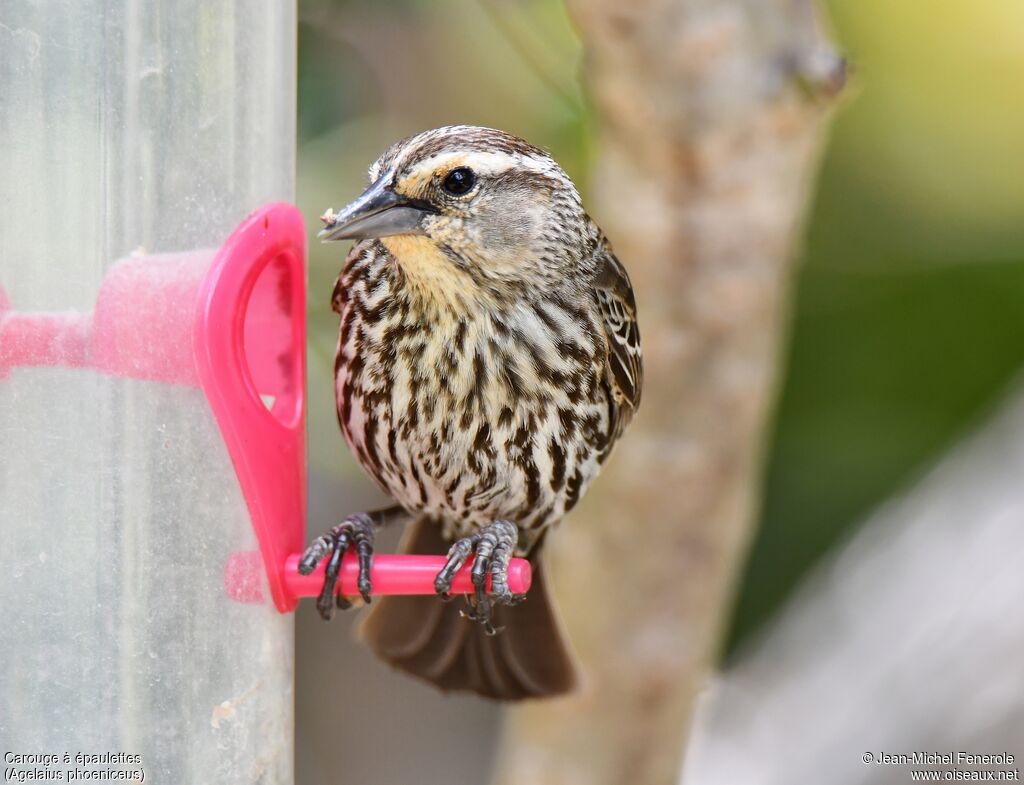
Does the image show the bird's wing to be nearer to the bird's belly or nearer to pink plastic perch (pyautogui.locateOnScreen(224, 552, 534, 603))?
the bird's belly

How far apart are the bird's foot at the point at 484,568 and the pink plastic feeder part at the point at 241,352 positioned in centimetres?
3

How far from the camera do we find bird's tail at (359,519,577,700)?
3.82 metres

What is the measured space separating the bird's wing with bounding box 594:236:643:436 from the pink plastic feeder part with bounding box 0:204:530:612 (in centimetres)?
70

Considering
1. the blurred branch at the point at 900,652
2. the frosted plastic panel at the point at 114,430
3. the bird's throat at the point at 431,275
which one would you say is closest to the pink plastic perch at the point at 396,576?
the frosted plastic panel at the point at 114,430

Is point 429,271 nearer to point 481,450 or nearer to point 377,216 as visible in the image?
point 377,216

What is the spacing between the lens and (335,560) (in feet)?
10.1

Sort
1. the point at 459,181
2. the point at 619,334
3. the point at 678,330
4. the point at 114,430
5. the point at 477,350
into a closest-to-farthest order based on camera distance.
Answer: the point at 114,430, the point at 459,181, the point at 477,350, the point at 619,334, the point at 678,330

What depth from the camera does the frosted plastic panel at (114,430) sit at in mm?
2736

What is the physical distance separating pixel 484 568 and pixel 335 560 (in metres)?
0.31

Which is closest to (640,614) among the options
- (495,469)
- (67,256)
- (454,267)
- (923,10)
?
(495,469)

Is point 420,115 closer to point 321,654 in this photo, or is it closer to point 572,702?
point 572,702

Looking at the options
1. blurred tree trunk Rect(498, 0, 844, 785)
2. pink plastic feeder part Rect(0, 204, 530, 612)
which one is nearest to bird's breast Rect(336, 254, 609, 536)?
pink plastic feeder part Rect(0, 204, 530, 612)

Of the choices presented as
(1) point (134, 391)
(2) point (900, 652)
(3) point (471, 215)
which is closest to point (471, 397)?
(3) point (471, 215)

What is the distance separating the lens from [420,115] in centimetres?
539
